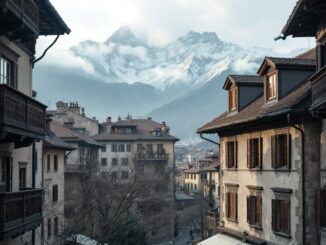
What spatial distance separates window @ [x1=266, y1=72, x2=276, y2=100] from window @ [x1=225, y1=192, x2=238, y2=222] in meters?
7.16

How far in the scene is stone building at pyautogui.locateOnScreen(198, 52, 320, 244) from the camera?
2317 centimetres

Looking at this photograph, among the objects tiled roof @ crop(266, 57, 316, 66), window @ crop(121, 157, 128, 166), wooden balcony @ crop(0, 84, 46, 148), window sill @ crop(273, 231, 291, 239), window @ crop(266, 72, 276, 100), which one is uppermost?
tiled roof @ crop(266, 57, 316, 66)

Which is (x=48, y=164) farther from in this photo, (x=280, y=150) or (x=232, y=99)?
(x=280, y=150)

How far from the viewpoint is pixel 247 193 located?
30.6 metres

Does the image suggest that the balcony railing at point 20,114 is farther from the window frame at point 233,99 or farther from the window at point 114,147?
the window at point 114,147

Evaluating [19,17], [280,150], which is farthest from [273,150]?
[19,17]

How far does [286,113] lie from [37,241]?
55.1 ft

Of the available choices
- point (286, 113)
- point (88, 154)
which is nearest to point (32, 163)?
point (286, 113)

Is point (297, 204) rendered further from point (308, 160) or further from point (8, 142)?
point (8, 142)

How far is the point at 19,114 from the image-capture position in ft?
60.8

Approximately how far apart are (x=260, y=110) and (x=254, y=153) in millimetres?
3016

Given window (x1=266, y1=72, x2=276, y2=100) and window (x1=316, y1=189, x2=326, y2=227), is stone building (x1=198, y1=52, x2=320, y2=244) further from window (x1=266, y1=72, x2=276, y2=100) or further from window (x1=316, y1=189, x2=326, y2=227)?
window (x1=316, y1=189, x2=326, y2=227)

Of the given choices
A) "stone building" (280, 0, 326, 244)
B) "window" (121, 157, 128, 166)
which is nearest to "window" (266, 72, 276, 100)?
"stone building" (280, 0, 326, 244)

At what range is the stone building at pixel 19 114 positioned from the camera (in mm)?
17672
